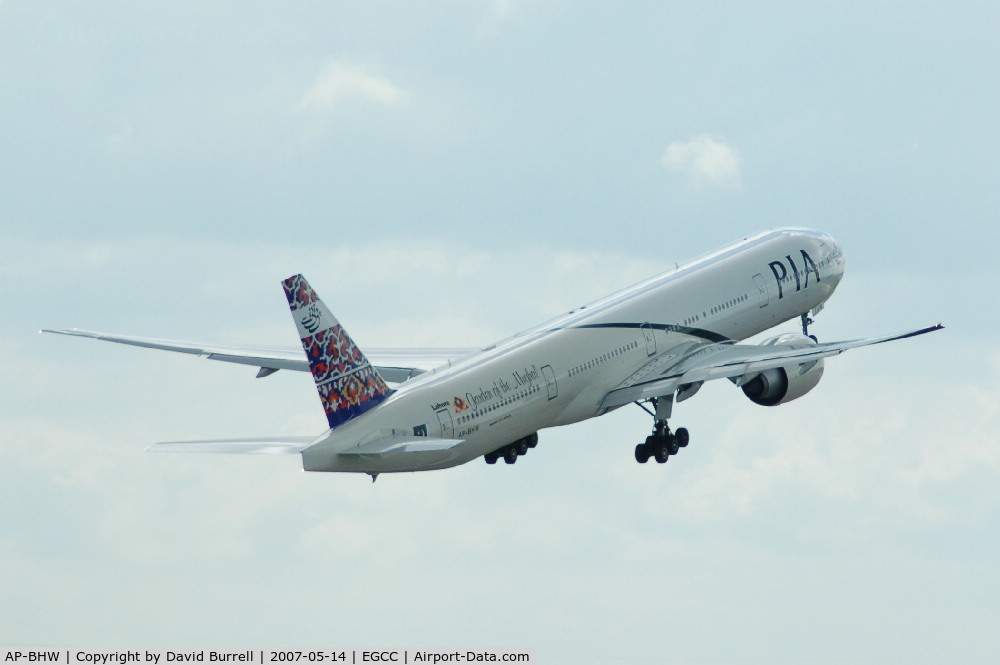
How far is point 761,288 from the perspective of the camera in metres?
60.5

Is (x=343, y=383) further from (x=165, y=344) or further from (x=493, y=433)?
(x=165, y=344)

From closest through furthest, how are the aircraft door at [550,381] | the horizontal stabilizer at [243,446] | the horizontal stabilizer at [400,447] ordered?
the horizontal stabilizer at [243,446], the horizontal stabilizer at [400,447], the aircraft door at [550,381]

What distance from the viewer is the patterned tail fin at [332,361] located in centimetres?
4409

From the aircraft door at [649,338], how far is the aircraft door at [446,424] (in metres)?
10.1

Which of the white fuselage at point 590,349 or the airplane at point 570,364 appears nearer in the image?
the airplane at point 570,364

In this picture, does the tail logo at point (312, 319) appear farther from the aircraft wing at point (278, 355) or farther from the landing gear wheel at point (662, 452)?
the landing gear wheel at point (662, 452)

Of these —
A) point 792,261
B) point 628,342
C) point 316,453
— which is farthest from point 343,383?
point 792,261

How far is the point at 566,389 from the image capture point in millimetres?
52281

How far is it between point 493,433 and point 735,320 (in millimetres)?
13204

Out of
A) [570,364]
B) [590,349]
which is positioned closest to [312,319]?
[570,364]

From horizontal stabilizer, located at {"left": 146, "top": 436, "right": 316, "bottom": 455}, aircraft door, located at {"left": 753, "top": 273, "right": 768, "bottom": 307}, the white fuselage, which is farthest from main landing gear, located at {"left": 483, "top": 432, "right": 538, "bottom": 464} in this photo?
horizontal stabilizer, located at {"left": 146, "top": 436, "right": 316, "bottom": 455}

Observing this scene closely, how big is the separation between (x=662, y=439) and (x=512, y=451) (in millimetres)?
4688

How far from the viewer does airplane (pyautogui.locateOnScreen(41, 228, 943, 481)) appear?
45.2 m

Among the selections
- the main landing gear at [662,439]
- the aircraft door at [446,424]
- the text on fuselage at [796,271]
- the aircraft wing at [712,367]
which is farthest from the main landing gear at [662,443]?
the aircraft door at [446,424]
